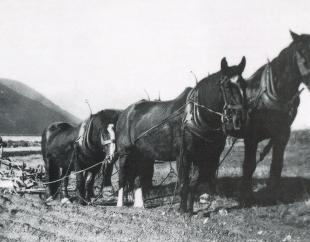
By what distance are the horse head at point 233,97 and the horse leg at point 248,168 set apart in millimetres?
1339

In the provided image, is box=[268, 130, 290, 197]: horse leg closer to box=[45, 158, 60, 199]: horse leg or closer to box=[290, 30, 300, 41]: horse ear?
box=[290, 30, 300, 41]: horse ear

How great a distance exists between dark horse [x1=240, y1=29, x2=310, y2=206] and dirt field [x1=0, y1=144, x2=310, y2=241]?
2.23 ft

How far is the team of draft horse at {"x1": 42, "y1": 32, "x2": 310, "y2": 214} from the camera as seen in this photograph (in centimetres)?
783

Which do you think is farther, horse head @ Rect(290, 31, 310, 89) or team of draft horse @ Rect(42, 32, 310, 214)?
horse head @ Rect(290, 31, 310, 89)

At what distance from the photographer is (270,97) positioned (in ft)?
28.1

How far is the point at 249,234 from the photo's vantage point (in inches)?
272

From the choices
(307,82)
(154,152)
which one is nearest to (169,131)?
(154,152)

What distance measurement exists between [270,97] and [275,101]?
0.12 meters

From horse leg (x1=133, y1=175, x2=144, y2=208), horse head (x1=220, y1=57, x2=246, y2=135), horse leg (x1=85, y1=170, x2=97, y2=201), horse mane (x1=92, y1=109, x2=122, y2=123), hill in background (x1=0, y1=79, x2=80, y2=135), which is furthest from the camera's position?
hill in background (x1=0, y1=79, x2=80, y2=135)

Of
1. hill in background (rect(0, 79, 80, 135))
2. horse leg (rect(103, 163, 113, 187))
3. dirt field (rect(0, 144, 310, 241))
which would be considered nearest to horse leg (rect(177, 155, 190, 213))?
dirt field (rect(0, 144, 310, 241))

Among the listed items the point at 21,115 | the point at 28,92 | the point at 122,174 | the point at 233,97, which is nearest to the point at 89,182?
the point at 122,174

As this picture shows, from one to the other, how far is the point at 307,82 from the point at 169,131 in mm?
2722

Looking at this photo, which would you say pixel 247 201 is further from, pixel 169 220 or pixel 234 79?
pixel 234 79

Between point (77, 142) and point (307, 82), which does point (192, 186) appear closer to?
point (307, 82)
